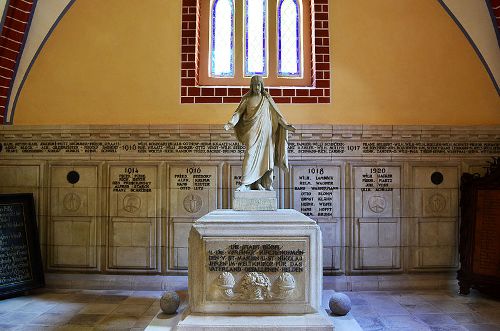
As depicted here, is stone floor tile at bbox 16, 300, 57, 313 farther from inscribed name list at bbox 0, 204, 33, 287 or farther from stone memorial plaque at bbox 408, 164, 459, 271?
stone memorial plaque at bbox 408, 164, 459, 271

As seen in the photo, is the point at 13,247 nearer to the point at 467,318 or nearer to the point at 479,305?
the point at 467,318

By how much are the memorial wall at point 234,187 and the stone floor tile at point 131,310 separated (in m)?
1.00

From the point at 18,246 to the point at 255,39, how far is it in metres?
4.83

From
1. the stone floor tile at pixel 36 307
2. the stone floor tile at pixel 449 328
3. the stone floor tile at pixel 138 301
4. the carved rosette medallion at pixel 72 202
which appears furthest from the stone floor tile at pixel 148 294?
the stone floor tile at pixel 449 328

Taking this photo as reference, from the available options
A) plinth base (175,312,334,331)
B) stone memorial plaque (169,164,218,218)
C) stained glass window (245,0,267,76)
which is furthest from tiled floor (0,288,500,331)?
stained glass window (245,0,267,76)

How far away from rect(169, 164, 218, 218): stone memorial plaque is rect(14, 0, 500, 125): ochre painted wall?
0.78m

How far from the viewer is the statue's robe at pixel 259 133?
15.9 feet

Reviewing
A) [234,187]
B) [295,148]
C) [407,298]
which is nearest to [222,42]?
[295,148]

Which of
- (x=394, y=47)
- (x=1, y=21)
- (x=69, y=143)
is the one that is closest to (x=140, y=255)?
(x=69, y=143)

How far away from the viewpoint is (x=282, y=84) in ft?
22.9

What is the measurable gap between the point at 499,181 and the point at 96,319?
18.6 feet

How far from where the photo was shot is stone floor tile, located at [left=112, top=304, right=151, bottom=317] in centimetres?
523

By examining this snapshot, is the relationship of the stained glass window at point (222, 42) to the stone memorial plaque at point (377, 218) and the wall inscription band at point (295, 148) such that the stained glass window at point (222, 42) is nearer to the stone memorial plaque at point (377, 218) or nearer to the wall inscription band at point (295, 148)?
the wall inscription band at point (295, 148)

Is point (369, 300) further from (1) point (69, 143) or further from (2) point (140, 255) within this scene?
(1) point (69, 143)
